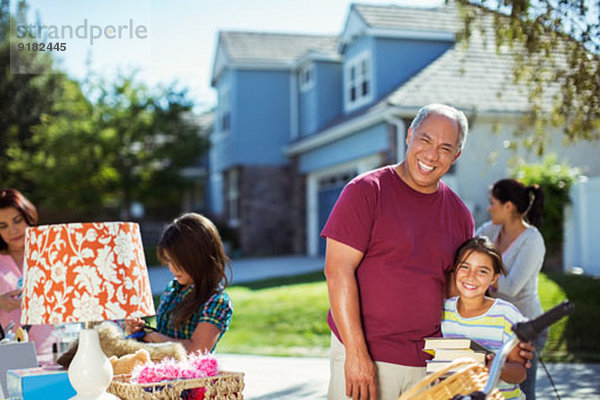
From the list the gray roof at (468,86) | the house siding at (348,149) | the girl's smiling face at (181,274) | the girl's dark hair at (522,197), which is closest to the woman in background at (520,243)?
the girl's dark hair at (522,197)

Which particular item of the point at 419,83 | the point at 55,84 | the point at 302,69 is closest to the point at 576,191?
the point at 419,83

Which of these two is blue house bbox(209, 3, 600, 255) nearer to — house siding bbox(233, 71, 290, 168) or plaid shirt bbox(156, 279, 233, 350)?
house siding bbox(233, 71, 290, 168)

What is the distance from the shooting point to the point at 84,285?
2.66 m

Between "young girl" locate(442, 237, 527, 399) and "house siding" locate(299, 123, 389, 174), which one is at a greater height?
"house siding" locate(299, 123, 389, 174)

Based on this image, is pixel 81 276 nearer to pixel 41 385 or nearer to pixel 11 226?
pixel 41 385

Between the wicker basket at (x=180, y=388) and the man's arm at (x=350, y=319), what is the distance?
0.48 meters

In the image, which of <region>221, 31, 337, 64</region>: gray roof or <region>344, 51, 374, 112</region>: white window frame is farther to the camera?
<region>221, 31, 337, 64</region>: gray roof

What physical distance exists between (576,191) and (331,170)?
7.76 meters

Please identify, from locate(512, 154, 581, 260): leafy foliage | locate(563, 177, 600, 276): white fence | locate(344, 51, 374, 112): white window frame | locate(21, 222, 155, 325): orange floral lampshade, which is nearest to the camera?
locate(21, 222, 155, 325): orange floral lampshade

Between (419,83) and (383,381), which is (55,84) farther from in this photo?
(383,381)

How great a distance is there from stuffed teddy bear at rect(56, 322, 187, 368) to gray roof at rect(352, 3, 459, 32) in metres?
15.3

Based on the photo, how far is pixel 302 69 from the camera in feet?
71.0

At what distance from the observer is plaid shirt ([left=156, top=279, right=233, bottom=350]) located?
12.2 ft

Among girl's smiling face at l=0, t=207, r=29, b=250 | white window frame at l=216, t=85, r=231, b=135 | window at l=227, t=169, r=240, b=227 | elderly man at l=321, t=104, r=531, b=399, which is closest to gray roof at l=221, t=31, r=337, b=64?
white window frame at l=216, t=85, r=231, b=135
